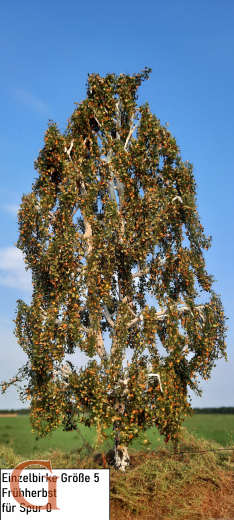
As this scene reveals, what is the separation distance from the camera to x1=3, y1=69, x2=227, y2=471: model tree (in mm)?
11289

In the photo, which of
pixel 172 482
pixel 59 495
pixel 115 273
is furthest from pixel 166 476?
pixel 115 273

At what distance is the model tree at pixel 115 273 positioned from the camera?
1129 cm

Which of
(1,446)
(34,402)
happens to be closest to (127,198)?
(34,402)

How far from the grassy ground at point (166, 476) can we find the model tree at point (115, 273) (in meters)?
0.86

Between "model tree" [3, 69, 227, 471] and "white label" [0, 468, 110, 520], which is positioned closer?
"white label" [0, 468, 110, 520]

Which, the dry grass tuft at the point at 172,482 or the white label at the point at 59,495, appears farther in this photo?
the dry grass tuft at the point at 172,482

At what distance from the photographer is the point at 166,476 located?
1111 cm

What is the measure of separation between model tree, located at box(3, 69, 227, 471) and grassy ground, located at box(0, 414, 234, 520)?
86 cm

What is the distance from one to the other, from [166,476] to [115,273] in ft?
18.7

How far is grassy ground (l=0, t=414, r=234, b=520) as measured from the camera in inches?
395

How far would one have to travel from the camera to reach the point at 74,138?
1328 centimetres

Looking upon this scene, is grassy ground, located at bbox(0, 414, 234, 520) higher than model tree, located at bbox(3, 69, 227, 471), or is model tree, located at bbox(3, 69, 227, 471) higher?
model tree, located at bbox(3, 69, 227, 471)

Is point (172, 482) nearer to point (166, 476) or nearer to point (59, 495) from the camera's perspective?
point (166, 476)

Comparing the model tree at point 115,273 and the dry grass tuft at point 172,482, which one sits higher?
the model tree at point 115,273
